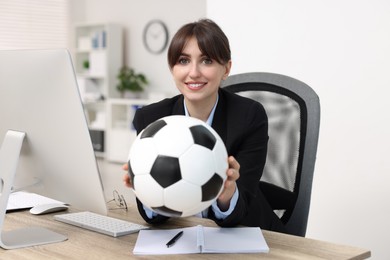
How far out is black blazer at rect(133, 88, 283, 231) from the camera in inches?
59.1

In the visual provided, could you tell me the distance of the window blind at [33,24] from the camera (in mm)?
7305

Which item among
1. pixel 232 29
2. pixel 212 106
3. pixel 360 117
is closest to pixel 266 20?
pixel 232 29

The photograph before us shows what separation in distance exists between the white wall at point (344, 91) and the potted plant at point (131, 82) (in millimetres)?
4517

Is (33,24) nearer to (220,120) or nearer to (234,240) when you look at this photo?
(220,120)

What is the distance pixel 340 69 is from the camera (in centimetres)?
245

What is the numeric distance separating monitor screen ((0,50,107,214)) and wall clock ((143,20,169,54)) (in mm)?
5685

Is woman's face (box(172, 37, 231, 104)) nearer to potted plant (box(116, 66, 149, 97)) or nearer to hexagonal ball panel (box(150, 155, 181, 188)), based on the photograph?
hexagonal ball panel (box(150, 155, 181, 188))

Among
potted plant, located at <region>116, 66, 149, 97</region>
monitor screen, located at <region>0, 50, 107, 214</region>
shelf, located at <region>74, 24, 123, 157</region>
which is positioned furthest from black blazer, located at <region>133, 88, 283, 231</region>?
shelf, located at <region>74, 24, 123, 157</region>

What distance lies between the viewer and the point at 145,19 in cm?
721

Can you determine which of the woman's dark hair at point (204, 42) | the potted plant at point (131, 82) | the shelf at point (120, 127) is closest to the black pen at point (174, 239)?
the woman's dark hair at point (204, 42)

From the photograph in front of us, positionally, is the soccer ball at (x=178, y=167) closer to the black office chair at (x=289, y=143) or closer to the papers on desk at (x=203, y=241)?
the papers on desk at (x=203, y=241)

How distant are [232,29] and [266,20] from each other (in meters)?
0.21

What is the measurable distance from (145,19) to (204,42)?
587cm

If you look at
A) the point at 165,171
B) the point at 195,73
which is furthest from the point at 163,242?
the point at 195,73
